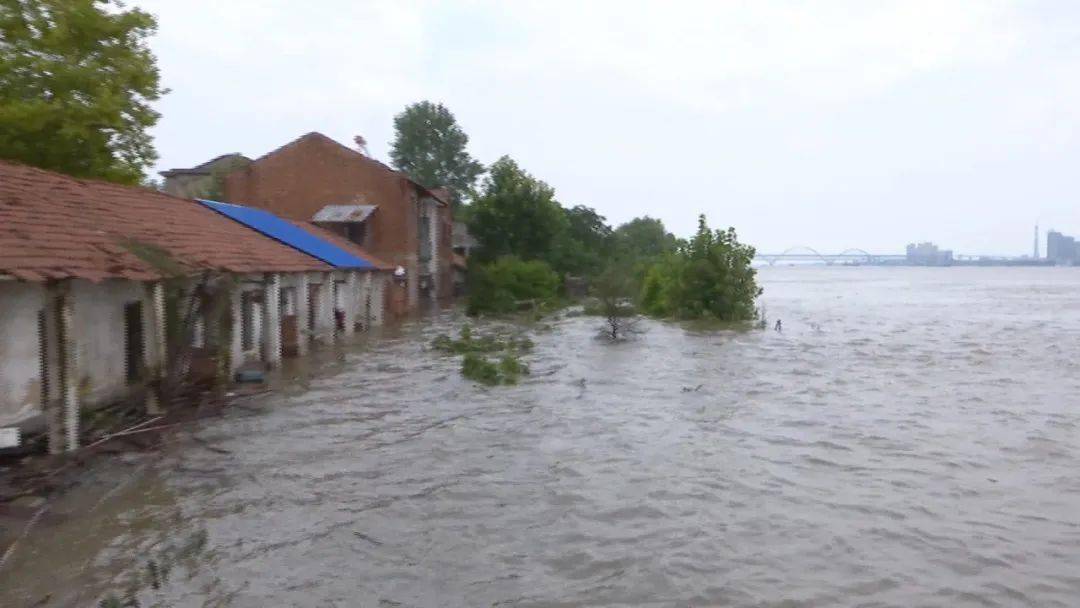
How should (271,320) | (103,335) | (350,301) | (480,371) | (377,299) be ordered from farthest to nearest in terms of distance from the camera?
(377,299), (350,301), (271,320), (480,371), (103,335)

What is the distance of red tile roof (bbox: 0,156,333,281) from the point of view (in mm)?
9984

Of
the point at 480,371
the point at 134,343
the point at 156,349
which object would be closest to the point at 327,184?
the point at 480,371

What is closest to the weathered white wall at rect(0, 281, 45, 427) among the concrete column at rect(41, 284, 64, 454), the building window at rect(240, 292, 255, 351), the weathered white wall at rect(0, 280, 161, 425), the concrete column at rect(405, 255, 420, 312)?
the weathered white wall at rect(0, 280, 161, 425)

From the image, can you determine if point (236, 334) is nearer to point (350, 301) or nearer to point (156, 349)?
point (156, 349)

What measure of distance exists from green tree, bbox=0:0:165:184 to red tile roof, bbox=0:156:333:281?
85.6 inches

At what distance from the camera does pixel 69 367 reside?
10.0 meters

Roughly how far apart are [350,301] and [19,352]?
55.7 ft

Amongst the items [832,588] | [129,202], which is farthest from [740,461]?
[129,202]

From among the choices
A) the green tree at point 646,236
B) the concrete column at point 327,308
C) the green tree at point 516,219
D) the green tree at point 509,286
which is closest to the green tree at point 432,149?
the green tree at point 646,236

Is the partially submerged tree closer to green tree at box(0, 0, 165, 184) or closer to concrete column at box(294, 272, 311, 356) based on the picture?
concrete column at box(294, 272, 311, 356)

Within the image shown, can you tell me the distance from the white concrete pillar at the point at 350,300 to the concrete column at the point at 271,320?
7518 mm

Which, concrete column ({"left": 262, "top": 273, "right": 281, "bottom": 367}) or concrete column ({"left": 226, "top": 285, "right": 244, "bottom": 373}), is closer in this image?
concrete column ({"left": 226, "top": 285, "right": 244, "bottom": 373})

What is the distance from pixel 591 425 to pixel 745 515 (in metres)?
4.80

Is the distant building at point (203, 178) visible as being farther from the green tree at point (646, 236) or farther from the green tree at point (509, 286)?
the green tree at point (646, 236)
